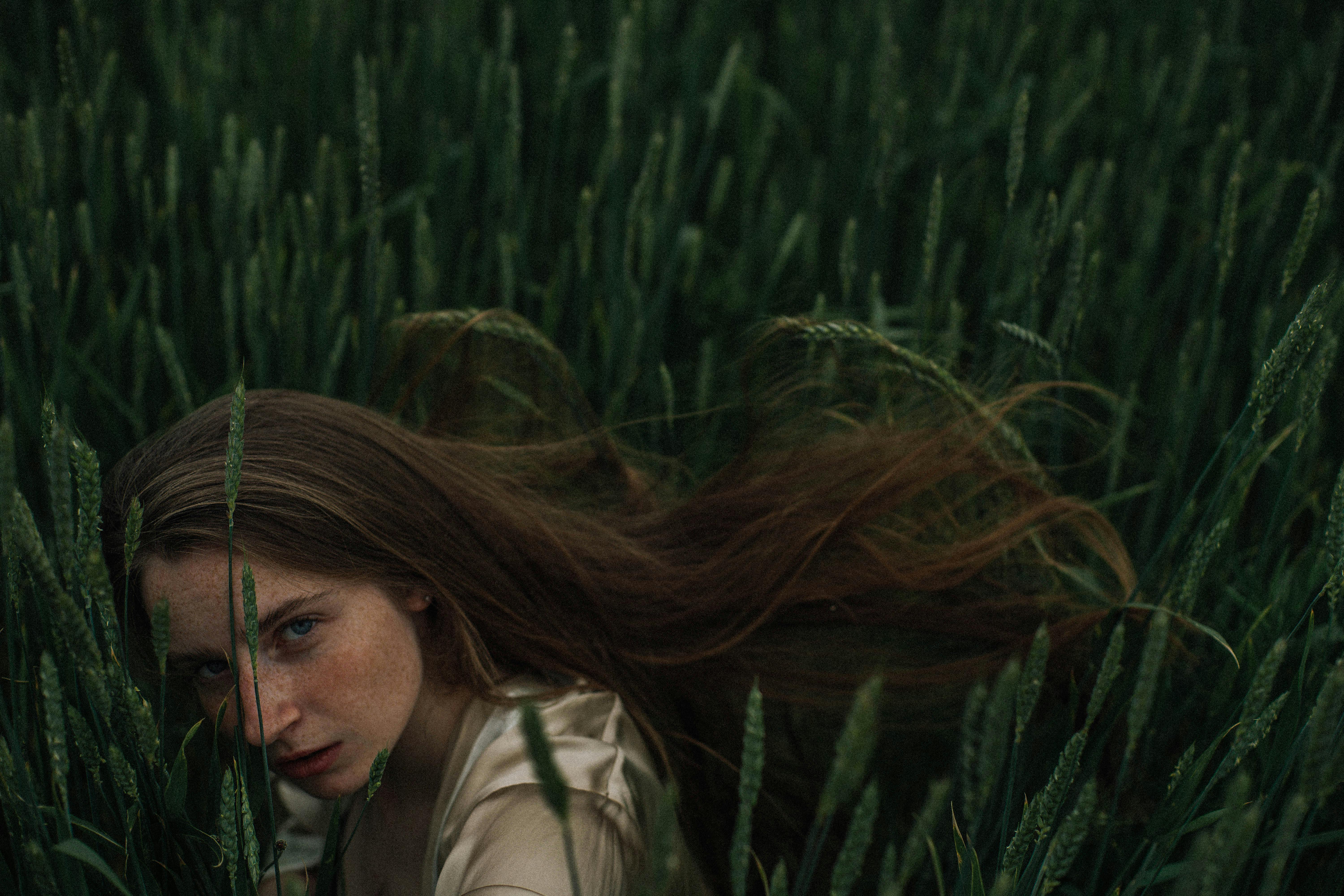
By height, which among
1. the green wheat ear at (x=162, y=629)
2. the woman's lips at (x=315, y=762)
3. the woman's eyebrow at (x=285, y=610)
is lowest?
the woman's lips at (x=315, y=762)

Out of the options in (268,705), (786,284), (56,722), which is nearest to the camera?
(56,722)

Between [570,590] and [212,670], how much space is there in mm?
287

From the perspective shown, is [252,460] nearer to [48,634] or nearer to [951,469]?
[48,634]

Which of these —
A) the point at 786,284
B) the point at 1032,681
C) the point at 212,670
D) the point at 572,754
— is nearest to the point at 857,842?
the point at 1032,681

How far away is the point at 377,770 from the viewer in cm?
55

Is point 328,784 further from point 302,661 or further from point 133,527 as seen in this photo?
point 133,527

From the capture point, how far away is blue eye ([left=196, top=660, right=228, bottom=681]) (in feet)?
2.39

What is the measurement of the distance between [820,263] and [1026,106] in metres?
0.60

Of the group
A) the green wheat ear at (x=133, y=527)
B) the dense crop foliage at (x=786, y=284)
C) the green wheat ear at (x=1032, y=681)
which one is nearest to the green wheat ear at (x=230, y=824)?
the dense crop foliage at (x=786, y=284)

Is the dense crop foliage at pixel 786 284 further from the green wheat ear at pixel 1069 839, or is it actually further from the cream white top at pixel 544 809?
the cream white top at pixel 544 809

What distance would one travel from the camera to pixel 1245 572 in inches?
36.4

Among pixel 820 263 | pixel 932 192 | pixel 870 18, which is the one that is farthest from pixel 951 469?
pixel 870 18

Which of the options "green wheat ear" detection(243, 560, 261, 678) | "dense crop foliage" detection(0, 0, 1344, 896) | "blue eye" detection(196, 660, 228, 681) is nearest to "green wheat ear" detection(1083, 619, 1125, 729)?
"dense crop foliage" detection(0, 0, 1344, 896)

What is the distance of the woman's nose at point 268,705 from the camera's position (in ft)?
2.18
